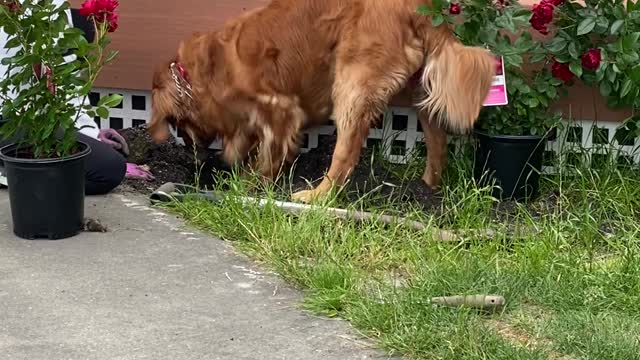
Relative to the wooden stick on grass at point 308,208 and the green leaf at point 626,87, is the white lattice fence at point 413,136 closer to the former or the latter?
the green leaf at point 626,87

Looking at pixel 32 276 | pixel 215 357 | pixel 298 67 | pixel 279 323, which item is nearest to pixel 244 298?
pixel 279 323

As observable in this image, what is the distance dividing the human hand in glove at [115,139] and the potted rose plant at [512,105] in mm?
1992

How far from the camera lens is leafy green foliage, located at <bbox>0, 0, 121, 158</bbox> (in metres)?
3.93

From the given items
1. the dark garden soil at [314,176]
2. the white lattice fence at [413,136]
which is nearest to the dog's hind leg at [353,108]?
the dark garden soil at [314,176]

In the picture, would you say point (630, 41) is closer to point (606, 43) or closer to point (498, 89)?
point (606, 43)

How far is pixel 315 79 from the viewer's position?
4.90 metres

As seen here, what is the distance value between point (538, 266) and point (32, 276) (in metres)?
2.06

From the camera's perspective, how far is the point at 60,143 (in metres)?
4.12

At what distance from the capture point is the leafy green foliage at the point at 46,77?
3.93m

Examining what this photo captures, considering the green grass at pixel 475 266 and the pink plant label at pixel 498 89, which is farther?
the pink plant label at pixel 498 89

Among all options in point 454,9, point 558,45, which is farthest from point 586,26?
point 454,9

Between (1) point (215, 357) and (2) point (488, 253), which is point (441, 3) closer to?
(2) point (488, 253)

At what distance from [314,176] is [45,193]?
66.8 inches

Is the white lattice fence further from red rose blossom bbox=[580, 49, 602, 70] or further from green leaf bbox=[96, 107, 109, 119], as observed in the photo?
green leaf bbox=[96, 107, 109, 119]
